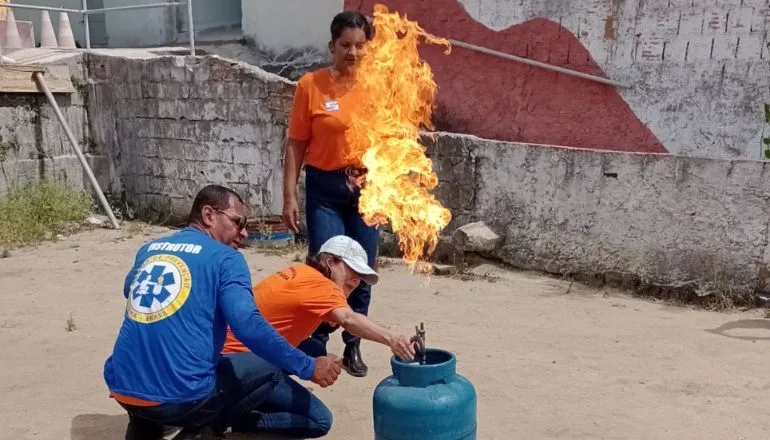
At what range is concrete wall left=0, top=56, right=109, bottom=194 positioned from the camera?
8.72 meters

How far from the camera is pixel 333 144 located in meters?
4.07

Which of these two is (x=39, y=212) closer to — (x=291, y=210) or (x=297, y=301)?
(x=291, y=210)

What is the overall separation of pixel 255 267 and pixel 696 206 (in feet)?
13.1

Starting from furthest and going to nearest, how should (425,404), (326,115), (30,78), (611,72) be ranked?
(30,78) < (611,72) < (326,115) < (425,404)

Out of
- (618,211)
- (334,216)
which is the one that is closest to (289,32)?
(618,211)

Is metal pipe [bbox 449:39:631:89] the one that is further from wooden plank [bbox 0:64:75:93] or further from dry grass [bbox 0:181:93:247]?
dry grass [bbox 0:181:93:247]

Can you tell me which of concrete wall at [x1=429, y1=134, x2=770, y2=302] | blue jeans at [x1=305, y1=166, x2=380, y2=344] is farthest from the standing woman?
concrete wall at [x1=429, y1=134, x2=770, y2=302]

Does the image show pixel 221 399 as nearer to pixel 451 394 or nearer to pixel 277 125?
pixel 451 394

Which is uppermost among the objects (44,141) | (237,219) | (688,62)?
(688,62)

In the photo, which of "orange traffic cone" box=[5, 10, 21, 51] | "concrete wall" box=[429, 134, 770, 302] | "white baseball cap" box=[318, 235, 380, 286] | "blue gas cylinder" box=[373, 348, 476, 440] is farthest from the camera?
"orange traffic cone" box=[5, 10, 21, 51]

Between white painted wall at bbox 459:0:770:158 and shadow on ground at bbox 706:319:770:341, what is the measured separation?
2.27 meters

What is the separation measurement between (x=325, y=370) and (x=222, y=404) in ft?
1.68

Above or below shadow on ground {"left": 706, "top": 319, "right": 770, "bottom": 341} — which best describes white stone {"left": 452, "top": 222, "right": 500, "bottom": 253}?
above

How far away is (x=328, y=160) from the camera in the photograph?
4098mm
